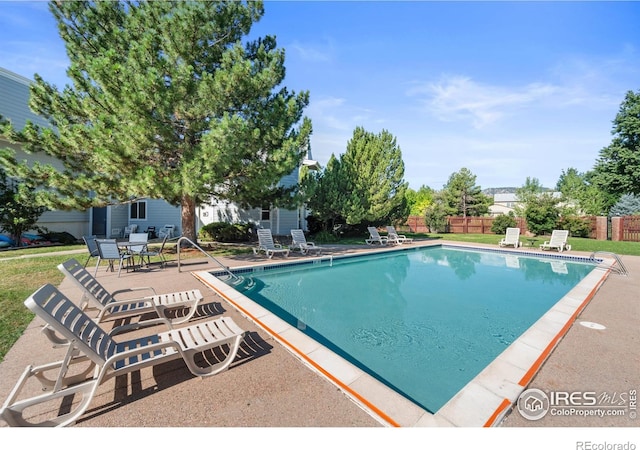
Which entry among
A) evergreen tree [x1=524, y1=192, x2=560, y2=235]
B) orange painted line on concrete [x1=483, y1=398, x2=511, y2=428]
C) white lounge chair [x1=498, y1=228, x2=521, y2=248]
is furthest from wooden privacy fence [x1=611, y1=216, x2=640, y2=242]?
orange painted line on concrete [x1=483, y1=398, x2=511, y2=428]

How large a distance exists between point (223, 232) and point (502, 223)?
21173 mm

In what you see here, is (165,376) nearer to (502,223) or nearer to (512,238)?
(512,238)

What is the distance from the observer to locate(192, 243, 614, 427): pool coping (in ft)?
8.14

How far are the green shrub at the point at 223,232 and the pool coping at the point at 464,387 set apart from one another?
1295cm

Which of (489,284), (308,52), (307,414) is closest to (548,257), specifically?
(489,284)

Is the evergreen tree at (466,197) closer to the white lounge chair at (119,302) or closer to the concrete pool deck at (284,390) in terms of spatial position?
the concrete pool deck at (284,390)

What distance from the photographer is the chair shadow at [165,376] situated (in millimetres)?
2660

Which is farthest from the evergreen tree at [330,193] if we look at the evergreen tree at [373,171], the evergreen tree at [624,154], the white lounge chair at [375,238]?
the evergreen tree at [624,154]

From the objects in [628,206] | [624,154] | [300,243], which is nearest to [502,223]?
[624,154]

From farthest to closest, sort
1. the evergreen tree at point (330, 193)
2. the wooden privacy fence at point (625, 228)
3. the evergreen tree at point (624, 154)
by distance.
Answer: the evergreen tree at point (624, 154), the wooden privacy fence at point (625, 228), the evergreen tree at point (330, 193)

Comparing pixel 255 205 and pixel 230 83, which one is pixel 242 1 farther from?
pixel 255 205

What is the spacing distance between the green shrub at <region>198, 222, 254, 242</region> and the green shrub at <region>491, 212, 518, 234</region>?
19.7 meters

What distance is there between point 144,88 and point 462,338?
10.3m

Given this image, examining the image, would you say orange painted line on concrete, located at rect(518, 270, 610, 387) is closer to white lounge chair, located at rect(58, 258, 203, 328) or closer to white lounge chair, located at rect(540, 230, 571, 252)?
white lounge chair, located at rect(58, 258, 203, 328)
